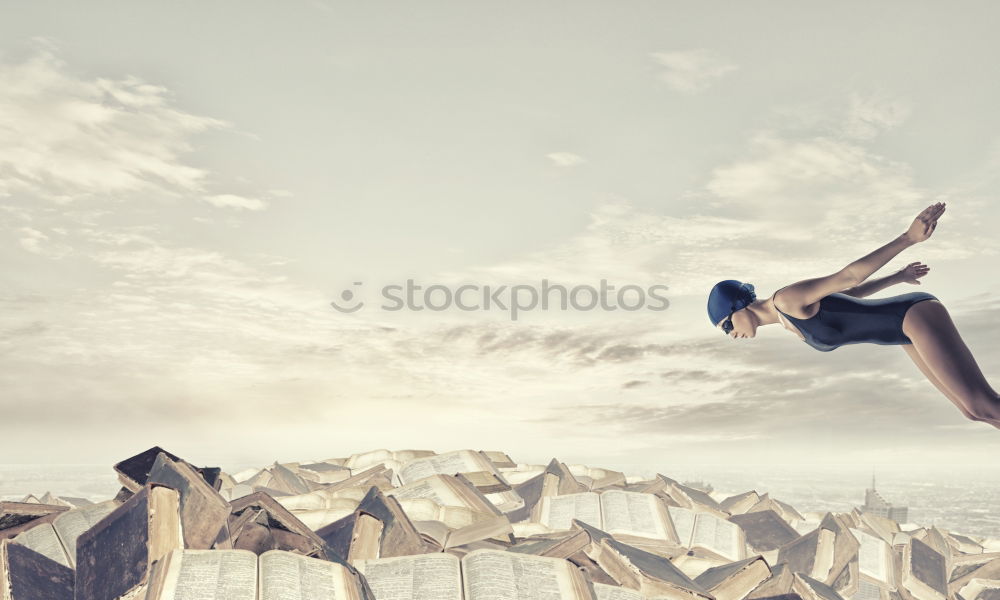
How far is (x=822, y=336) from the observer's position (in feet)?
8.49

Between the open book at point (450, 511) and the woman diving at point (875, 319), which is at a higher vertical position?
the woman diving at point (875, 319)

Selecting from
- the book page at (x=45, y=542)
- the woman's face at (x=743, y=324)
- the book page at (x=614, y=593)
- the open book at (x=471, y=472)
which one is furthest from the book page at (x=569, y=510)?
the book page at (x=45, y=542)

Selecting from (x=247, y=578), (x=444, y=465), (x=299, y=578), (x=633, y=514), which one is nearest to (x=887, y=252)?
→ (x=299, y=578)

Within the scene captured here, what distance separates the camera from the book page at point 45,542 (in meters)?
2.97

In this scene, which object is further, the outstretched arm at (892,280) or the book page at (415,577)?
the outstretched arm at (892,280)

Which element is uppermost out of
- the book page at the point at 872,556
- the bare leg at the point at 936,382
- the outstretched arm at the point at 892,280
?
the outstretched arm at the point at 892,280

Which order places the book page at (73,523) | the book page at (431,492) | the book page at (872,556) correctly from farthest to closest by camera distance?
1. the book page at (872,556)
2. the book page at (431,492)
3. the book page at (73,523)

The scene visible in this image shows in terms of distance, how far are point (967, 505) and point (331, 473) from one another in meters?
8.82

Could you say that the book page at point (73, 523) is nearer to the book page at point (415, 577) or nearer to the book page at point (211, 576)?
the book page at point (211, 576)

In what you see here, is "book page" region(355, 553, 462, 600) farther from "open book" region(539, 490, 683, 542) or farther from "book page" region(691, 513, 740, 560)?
"book page" region(691, 513, 740, 560)

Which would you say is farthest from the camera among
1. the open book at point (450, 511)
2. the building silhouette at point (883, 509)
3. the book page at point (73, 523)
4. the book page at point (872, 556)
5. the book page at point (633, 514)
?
the building silhouette at point (883, 509)

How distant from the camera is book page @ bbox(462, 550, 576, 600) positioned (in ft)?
8.51

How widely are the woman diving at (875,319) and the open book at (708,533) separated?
1983 millimetres

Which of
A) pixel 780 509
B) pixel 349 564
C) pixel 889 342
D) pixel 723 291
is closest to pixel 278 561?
pixel 349 564
